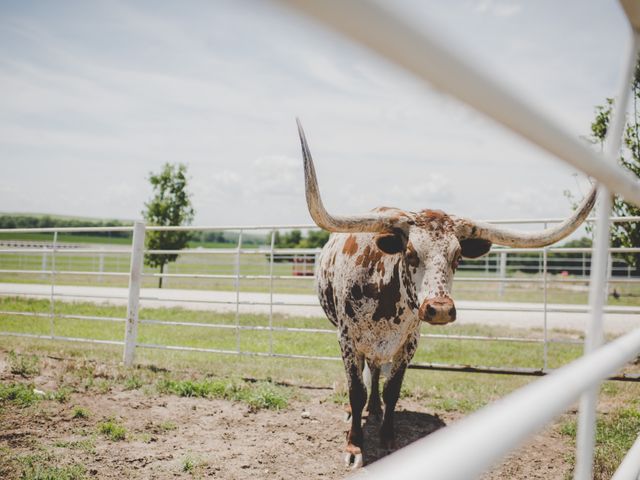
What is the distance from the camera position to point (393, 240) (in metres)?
3.22

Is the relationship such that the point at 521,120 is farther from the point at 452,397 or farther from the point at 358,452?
the point at 452,397

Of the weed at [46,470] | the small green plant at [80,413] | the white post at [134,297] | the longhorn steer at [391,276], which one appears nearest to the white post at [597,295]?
the longhorn steer at [391,276]

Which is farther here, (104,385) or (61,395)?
(104,385)

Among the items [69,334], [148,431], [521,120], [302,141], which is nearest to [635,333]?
Result: [521,120]

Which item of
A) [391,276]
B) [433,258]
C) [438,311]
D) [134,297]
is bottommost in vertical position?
[134,297]

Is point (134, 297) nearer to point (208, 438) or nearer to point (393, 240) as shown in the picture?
point (208, 438)

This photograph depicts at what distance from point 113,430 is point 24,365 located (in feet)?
7.67

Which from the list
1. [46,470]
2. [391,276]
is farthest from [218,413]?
[391,276]

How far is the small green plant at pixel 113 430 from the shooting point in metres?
3.84

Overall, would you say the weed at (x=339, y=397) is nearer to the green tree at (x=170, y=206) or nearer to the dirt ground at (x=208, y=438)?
the dirt ground at (x=208, y=438)

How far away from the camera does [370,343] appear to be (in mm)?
3695

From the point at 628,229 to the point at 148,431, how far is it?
253 inches

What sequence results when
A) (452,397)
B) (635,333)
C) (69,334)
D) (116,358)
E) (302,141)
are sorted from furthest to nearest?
(69,334), (116,358), (452,397), (302,141), (635,333)

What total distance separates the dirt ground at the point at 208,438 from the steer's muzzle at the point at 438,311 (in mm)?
1452
